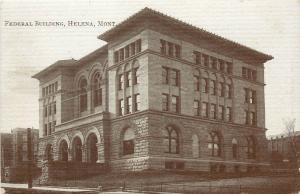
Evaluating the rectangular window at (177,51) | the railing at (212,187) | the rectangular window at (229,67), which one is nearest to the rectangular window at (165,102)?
the rectangular window at (177,51)

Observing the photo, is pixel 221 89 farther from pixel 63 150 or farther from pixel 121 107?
pixel 63 150

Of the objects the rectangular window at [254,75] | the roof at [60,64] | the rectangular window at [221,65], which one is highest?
the roof at [60,64]

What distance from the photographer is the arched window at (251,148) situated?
3616 cm

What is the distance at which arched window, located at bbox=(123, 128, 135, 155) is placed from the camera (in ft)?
99.9

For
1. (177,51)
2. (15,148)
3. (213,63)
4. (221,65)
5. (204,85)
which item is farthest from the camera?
(15,148)

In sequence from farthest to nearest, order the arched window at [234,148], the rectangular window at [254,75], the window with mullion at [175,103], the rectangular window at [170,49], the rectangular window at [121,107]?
the rectangular window at [254,75] → the arched window at [234,148] → the rectangular window at [121,107] → the window with mullion at [175,103] → the rectangular window at [170,49]

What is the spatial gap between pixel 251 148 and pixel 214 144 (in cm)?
466

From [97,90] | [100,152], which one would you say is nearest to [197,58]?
[97,90]

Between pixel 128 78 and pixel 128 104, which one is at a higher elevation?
pixel 128 78

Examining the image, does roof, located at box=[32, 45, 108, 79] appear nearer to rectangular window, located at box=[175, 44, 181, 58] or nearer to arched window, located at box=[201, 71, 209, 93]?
rectangular window, located at box=[175, 44, 181, 58]

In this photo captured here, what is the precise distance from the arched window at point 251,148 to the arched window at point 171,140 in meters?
7.99

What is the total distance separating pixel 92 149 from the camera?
34750mm

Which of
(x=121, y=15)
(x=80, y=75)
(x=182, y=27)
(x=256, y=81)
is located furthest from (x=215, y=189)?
(x=80, y=75)

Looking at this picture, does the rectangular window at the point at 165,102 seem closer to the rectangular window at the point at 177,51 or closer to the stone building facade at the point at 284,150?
the rectangular window at the point at 177,51
